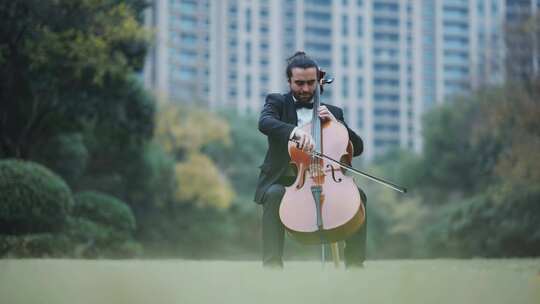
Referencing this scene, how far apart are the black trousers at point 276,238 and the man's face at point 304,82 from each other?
62 cm

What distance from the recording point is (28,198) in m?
13.4

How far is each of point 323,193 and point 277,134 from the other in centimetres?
49

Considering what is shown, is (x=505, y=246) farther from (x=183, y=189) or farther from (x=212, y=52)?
(x=212, y=52)

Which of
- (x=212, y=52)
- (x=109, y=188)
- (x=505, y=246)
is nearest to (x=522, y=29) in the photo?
(x=505, y=246)

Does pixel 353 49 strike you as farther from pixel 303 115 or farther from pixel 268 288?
pixel 268 288

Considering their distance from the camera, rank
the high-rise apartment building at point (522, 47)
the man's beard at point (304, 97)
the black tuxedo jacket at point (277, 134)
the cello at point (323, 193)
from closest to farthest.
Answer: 1. the cello at point (323, 193)
2. the black tuxedo jacket at point (277, 134)
3. the man's beard at point (304, 97)
4. the high-rise apartment building at point (522, 47)

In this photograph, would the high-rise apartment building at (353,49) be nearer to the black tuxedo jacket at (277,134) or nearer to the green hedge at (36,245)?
the green hedge at (36,245)

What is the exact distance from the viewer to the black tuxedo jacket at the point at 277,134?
557 cm

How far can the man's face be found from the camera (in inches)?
223

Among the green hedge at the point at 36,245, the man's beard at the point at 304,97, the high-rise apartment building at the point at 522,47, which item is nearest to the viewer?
the man's beard at the point at 304,97

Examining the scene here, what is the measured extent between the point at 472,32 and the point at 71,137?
88.5 metres

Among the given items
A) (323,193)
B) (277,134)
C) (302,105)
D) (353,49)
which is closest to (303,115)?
(302,105)

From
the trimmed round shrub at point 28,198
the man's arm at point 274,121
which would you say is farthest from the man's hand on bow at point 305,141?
the trimmed round shrub at point 28,198

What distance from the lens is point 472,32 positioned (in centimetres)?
10312
